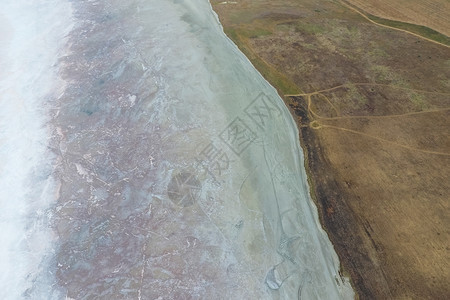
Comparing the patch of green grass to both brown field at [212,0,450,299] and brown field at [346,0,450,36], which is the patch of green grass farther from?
brown field at [212,0,450,299]

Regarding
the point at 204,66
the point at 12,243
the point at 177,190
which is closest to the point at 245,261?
the point at 177,190

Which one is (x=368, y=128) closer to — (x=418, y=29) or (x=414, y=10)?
(x=418, y=29)

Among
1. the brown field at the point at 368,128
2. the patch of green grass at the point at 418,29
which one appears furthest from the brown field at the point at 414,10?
the brown field at the point at 368,128

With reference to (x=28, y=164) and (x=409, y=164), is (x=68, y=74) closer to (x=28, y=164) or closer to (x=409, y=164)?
(x=28, y=164)

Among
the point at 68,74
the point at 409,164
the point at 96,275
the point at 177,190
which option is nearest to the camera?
the point at 96,275

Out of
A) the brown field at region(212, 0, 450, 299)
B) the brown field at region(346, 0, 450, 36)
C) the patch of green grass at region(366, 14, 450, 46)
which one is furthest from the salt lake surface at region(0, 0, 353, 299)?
the brown field at region(346, 0, 450, 36)

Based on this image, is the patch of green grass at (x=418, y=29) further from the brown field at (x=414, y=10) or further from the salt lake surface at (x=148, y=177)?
the salt lake surface at (x=148, y=177)
